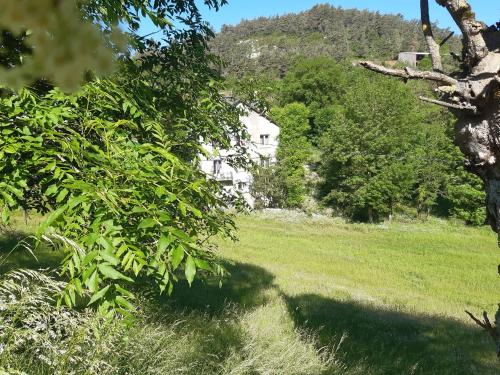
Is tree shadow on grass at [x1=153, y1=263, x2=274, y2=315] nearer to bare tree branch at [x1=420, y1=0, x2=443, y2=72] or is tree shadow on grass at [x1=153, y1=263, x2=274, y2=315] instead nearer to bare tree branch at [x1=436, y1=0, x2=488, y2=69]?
bare tree branch at [x1=420, y1=0, x2=443, y2=72]

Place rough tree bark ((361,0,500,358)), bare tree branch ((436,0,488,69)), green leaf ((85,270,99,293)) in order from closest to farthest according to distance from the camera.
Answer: green leaf ((85,270,99,293)) → rough tree bark ((361,0,500,358)) → bare tree branch ((436,0,488,69))

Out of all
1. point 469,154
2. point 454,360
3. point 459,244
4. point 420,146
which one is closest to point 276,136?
point 420,146

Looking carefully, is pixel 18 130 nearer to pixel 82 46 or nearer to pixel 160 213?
pixel 160 213

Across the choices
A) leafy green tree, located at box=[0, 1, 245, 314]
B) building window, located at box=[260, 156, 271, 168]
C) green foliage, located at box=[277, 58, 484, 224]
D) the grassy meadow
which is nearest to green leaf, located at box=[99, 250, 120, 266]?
leafy green tree, located at box=[0, 1, 245, 314]

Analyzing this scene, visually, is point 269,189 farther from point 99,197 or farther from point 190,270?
point 190,270

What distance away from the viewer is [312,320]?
10.6m

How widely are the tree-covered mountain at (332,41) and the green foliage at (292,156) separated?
40.8 m

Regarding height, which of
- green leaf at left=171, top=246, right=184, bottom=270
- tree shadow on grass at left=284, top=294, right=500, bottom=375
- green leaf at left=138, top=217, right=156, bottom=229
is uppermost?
green leaf at left=138, top=217, right=156, bottom=229

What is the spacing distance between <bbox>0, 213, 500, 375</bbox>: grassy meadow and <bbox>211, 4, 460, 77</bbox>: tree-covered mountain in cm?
8236

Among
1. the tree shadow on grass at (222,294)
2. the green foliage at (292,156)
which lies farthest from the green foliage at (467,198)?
the tree shadow on grass at (222,294)

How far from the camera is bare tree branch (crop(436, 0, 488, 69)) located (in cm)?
364

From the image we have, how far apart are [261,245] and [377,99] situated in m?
30.2

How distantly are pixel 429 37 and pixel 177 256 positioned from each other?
10.1 feet

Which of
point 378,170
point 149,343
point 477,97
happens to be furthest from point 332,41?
point 477,97
